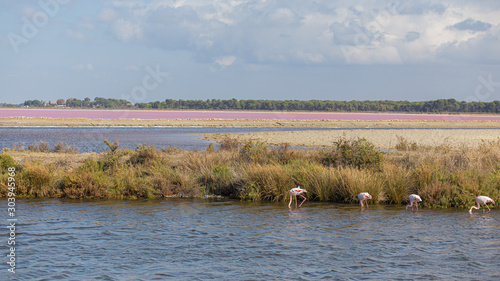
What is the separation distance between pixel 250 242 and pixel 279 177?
512cm

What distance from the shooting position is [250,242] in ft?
37.0

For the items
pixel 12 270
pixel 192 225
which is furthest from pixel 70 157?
pixel 12 270

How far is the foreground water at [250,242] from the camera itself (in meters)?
Result: 9.34

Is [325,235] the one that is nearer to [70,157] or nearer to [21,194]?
[21,194]

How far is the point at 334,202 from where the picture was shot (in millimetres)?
15922

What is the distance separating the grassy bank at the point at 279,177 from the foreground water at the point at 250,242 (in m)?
0.86

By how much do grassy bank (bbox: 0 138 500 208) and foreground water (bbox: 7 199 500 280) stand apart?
86cm

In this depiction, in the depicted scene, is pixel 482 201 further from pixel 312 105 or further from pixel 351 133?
pixel 312 105

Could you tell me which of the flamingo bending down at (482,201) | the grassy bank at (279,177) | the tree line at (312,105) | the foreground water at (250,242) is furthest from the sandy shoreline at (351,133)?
the tree line at (312,105)

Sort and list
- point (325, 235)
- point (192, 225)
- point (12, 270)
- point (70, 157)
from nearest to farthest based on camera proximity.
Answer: point (12, 270) → point (325, 235) → point (192, 225) → point (70, 157)

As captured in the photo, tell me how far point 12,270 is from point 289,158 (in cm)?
1128

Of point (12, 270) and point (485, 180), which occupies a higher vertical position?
point (485, 180)

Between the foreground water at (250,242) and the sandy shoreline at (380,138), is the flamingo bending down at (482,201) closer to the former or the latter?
the foreground water at (250,242)

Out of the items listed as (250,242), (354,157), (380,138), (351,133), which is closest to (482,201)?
(354,157)
